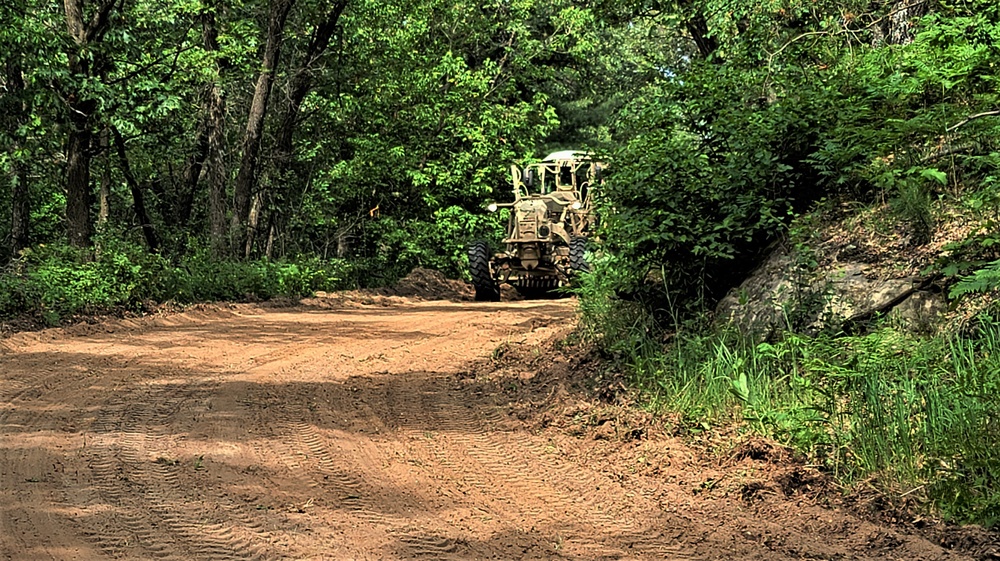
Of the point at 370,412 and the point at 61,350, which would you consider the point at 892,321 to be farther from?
the point at 61,350

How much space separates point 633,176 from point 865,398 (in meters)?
3.68

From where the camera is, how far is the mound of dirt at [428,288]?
2285 cm

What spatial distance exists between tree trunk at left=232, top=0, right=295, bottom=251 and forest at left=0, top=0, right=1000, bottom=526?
0.06 metres

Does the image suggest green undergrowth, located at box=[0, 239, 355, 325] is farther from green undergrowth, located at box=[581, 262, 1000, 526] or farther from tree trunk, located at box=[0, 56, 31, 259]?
green undergrowth, located at box=[581, 262, 1000, 526]

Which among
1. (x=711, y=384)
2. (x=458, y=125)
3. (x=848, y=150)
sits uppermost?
(x=458, y=125)

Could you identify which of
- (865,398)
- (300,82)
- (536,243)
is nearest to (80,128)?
(300,82)

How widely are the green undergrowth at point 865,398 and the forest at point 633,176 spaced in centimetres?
2

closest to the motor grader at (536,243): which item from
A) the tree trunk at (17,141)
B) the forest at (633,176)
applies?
the forest at (633,176)

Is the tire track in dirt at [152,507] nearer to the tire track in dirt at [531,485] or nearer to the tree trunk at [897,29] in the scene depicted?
the tire track in dirt at [531,485]

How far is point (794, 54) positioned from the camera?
910cm

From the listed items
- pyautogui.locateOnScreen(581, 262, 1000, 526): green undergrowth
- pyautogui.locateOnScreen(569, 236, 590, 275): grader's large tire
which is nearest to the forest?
pyautogui.locateOnScreen(581, 262, 1000, 526): green undergrowth

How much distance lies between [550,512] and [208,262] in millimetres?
13756

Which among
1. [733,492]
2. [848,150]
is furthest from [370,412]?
[848,150]

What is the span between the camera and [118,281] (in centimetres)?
1362
